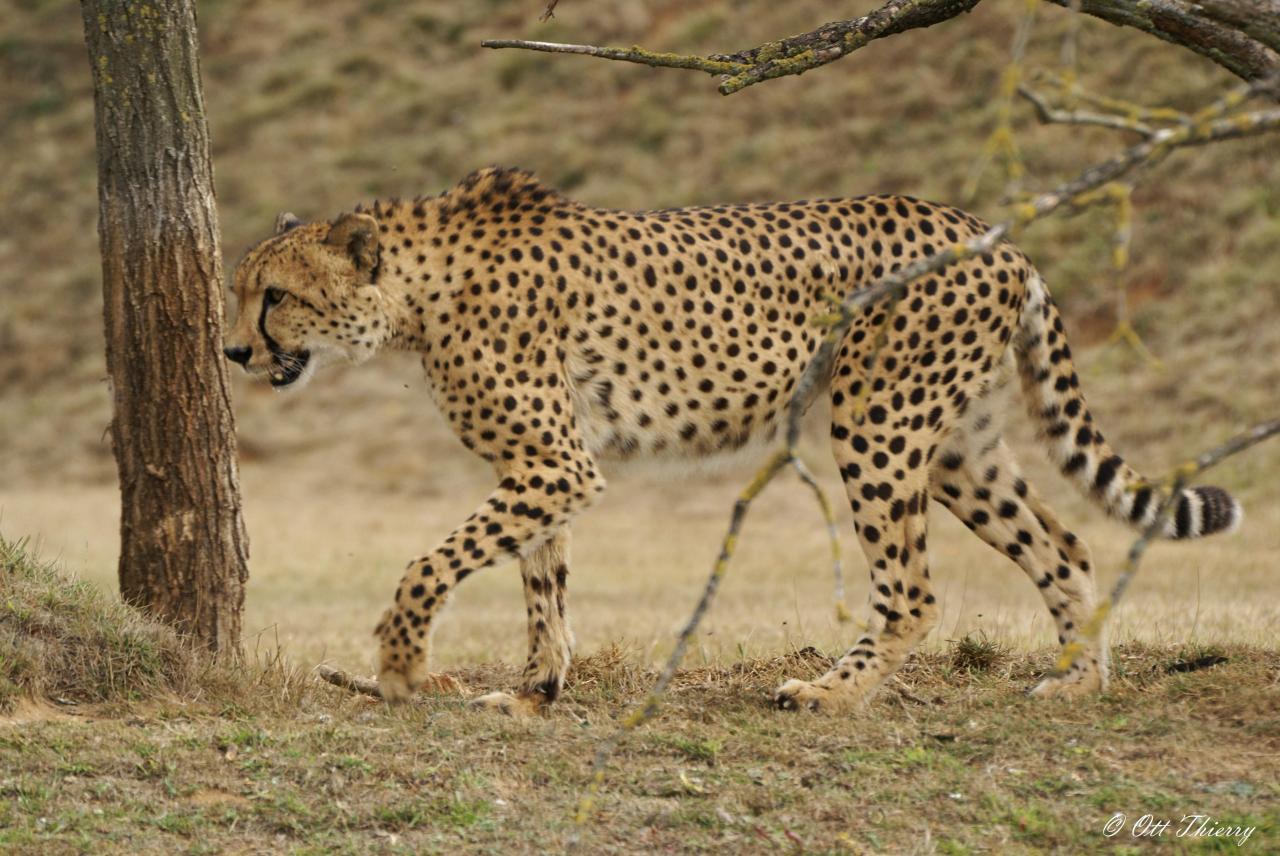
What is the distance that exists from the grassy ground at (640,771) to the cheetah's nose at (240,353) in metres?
0.93

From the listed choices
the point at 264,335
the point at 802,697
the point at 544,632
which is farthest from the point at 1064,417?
the point at 264,335

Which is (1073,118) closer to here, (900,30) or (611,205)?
(900,30)

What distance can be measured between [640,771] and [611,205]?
14653mm

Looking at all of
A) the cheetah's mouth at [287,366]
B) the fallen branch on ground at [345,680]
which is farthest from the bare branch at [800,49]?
the fallen branch on ground at [345,680]

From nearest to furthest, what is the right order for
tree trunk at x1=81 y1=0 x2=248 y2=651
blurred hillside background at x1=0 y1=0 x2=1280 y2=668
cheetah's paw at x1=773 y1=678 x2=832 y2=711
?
cheetah's paw at x1=773 y1=678 x2=832 y2=711
tree trunk at x1=81 y1=0 x2=248 y2=651
blurred hillside background at x1=0 y1=0 x2=1280 y2=668

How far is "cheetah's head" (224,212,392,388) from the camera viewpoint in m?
5.54

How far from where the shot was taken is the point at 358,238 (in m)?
5.53

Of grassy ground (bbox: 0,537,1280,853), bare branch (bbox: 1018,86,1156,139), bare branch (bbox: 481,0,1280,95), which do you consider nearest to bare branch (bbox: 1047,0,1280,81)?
bare branch (bbox: 481,0,1280,95)

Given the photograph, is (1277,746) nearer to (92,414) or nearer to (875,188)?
(875,188)

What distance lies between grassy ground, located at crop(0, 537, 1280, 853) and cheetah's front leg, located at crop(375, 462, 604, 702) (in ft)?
0.56

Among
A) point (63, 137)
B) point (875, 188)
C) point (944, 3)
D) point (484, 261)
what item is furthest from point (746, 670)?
point (63, 137)

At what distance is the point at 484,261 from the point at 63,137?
19.9 m

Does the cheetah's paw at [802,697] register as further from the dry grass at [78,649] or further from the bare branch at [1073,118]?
the bare branch at [1073,118]

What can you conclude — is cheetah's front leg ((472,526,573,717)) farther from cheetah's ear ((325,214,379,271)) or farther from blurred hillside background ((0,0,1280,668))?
cheetah's ear ((325,214,379,271))
